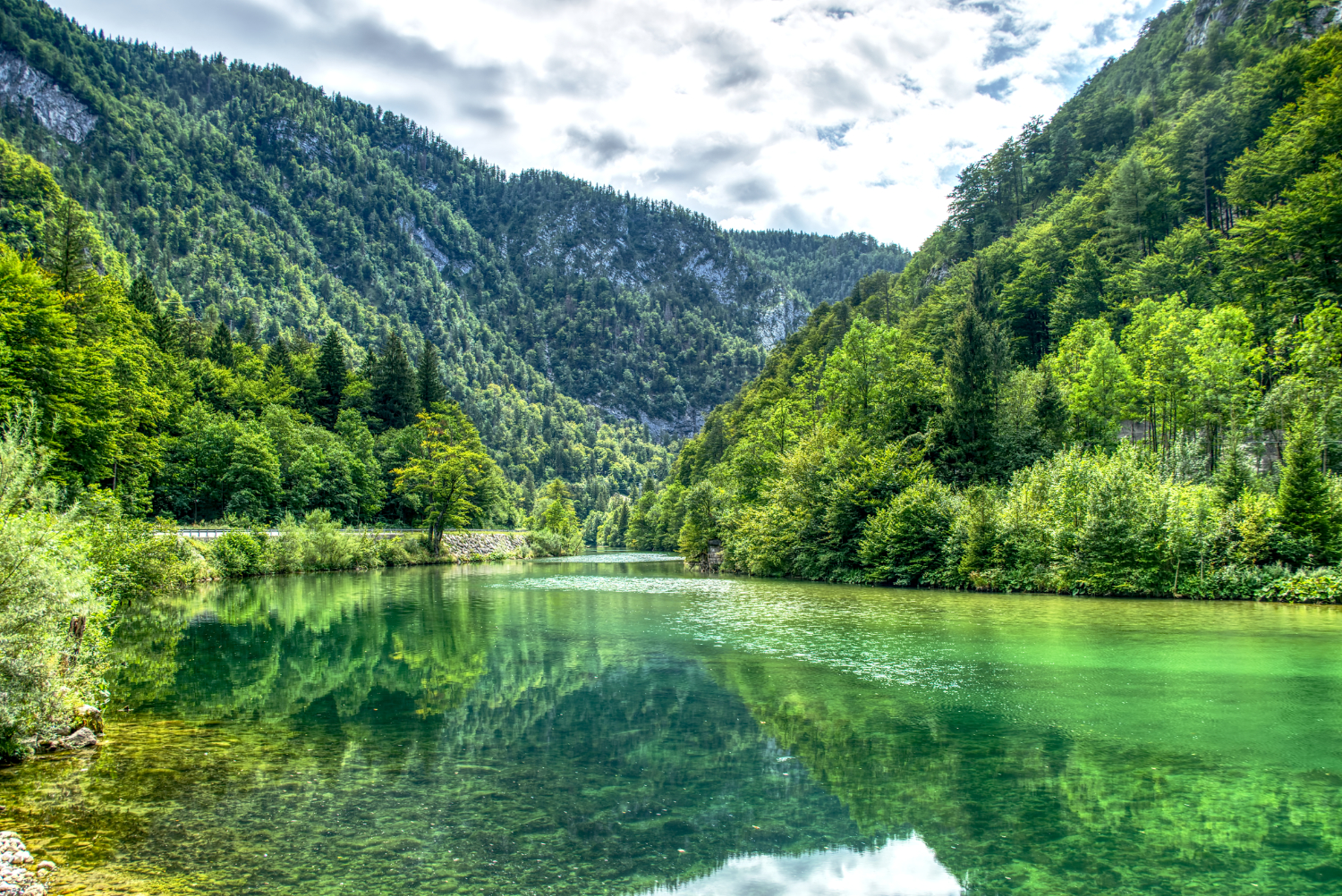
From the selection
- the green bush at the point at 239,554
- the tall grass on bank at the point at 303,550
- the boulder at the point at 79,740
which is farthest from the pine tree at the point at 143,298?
the boulder at the point at 79,740

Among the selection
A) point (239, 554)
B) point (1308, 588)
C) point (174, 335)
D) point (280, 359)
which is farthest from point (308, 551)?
point (1308, 588)

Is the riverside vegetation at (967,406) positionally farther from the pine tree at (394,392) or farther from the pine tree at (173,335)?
the pine tree at (173,335)

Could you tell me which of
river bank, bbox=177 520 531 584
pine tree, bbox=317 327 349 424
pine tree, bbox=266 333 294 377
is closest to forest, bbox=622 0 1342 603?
river bank, bbox=177 520 531 584

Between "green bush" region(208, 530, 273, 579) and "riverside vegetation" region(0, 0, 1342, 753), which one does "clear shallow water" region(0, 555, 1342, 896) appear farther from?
"green bush" region(208, 530, 273, 579)

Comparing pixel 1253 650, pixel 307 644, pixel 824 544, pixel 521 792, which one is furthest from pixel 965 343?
pixel 521 792

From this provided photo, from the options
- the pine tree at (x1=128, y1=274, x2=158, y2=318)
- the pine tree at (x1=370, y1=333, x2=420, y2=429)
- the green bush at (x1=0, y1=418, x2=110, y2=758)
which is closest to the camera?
the green bush at (x1=0, y1=418, x2=110, y2=758)

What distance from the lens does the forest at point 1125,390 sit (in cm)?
2838

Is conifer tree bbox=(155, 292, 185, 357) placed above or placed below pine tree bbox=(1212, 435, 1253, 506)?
above

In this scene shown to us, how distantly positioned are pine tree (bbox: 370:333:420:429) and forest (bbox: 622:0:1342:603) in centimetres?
3420

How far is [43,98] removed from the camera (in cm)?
17300

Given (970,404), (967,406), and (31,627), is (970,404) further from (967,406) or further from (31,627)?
(31,627)

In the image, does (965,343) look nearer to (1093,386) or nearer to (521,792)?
(1093,386)

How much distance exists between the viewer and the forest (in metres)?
28.4

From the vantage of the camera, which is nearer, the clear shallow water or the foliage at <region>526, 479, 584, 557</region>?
the clear shallow water
